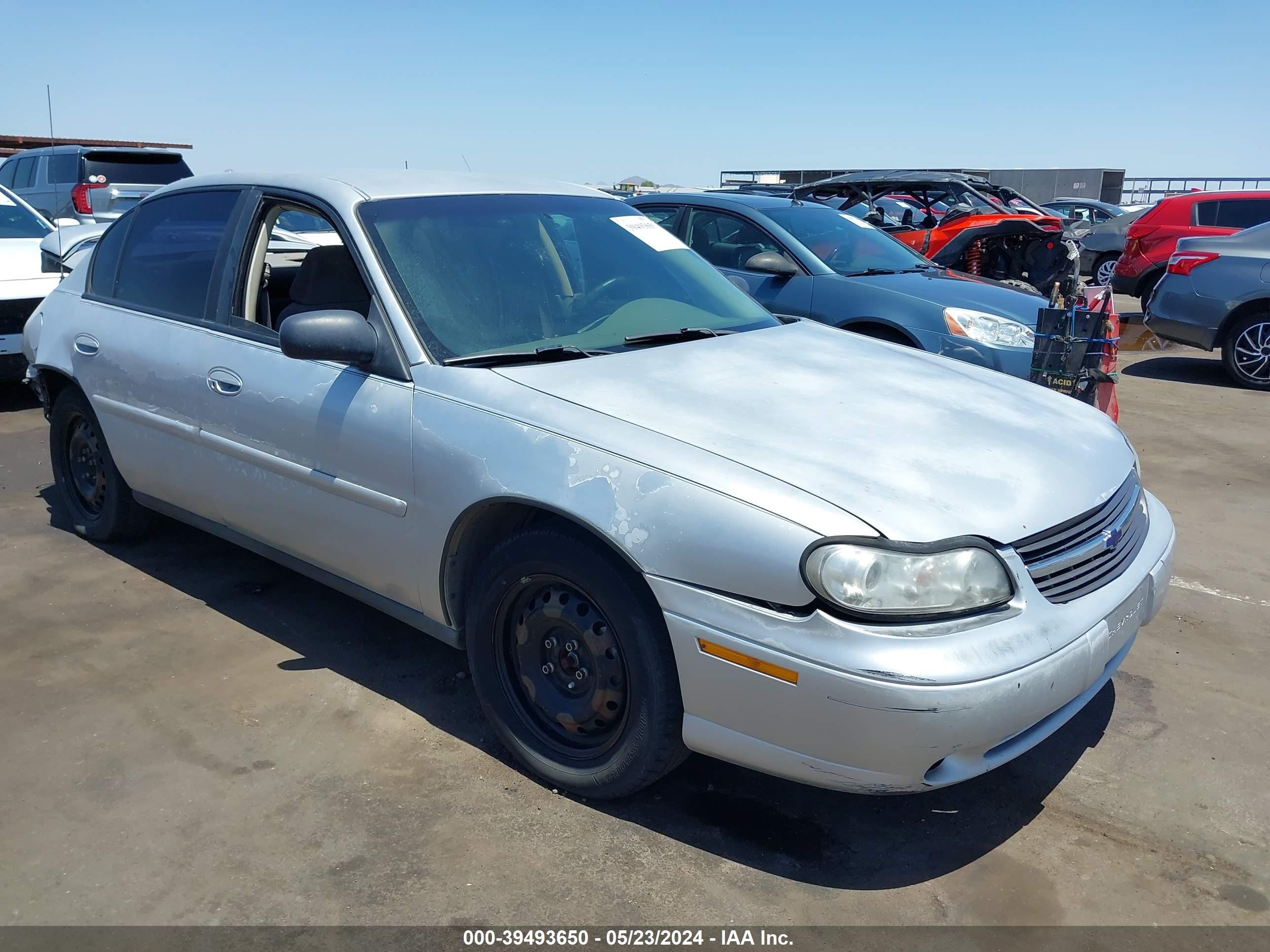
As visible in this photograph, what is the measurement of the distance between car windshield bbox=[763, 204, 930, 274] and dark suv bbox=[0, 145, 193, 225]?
26.0 feet

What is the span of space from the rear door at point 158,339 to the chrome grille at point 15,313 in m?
3.12

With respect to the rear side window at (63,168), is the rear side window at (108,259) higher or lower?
lower

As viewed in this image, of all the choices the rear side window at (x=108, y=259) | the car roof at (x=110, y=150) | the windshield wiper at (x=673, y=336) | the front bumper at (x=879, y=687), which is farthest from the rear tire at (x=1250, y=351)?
the car roof at (x=110, y=150)

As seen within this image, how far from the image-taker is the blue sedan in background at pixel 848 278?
621cm

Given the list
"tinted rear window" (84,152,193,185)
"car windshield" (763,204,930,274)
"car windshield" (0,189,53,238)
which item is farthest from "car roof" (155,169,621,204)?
"tinted rear window" (84,152,193,185)

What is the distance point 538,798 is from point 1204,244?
9.04 m

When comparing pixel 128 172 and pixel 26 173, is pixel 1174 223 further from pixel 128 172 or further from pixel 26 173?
Result: pixel 26 173

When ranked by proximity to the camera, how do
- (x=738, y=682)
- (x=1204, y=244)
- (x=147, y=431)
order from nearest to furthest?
(x=738, y=682) < (x=147, y=431) < (x=1204, y=244)

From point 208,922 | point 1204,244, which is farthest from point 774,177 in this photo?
point 208,922

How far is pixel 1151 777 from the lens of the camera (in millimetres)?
3025

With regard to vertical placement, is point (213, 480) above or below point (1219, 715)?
above

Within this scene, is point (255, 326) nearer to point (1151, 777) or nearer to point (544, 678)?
point (544, 678)

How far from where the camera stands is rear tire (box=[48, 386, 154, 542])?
14.9 ft

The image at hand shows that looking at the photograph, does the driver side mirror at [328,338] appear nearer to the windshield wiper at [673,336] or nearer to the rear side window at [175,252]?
the windshield wiper at [673,336]
